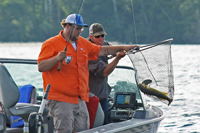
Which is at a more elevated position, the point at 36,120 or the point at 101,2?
the point at 101,2

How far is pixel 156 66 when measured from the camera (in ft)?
13.9

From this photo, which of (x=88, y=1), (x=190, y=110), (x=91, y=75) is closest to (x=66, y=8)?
(x=88, y=1)

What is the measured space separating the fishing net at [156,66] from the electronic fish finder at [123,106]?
649 mm

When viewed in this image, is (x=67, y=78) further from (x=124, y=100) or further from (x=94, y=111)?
(x=124, y=100)

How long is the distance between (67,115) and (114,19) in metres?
45.7

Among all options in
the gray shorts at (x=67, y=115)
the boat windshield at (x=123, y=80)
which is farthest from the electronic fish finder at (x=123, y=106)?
the gray shorts at (x=67, y=115)

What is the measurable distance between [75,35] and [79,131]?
0.96 metres

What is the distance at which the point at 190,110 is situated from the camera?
35.9ft

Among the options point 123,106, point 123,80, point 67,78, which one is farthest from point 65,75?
point 123,80

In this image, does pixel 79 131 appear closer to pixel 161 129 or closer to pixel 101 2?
pixel 161 129

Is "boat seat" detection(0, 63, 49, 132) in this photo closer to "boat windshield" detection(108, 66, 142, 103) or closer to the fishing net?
the fishing net

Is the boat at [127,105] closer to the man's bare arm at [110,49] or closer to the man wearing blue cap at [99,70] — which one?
the man wearing blue cap at [99,70]

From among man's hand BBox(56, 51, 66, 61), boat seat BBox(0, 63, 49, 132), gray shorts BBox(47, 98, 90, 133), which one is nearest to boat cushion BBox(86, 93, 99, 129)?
gray shorts BBox(47, 98, 90, 133)

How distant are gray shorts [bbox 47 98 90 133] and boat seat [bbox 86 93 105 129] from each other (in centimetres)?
42
